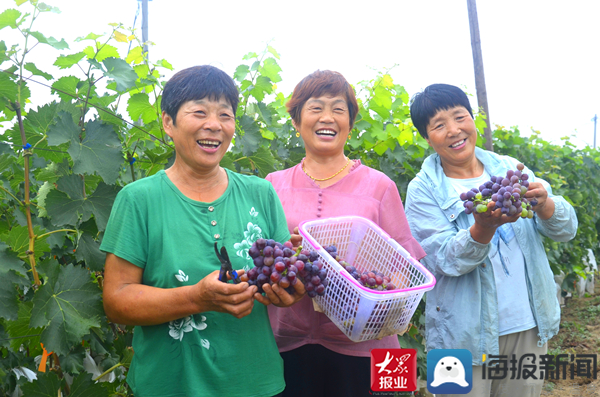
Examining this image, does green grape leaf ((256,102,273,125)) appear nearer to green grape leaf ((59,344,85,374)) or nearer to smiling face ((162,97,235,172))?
smiling face ((162,97,235,172))

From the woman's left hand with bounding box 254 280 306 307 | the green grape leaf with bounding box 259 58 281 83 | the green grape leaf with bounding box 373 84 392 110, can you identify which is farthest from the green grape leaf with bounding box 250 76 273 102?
the woman's left hand with bounding box 254 280 306 307

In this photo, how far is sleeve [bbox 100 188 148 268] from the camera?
1502 millimetres

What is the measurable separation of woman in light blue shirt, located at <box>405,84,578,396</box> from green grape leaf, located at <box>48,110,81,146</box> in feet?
5.25

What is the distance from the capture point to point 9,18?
1808 mm

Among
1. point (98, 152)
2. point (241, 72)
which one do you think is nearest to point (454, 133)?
point (241, 72)

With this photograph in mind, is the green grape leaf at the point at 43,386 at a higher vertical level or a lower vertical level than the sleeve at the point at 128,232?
lower

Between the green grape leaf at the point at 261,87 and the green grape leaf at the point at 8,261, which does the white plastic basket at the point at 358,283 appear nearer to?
the green grape leaf at the point at 8,261

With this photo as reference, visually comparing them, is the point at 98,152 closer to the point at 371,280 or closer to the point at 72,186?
the point at 72,186

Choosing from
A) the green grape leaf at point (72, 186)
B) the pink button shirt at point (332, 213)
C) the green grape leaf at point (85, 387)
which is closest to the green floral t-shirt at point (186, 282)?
the green grape leaf at point (85, 387)

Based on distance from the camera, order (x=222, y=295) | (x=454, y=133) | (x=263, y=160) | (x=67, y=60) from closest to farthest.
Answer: (x=222, y=295), (x=67, y=60), (x=454, y=133), (x=263, y=160)

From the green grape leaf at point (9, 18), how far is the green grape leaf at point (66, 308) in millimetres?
903

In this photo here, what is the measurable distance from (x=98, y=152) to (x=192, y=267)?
0.60m

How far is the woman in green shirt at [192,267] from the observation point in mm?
1492

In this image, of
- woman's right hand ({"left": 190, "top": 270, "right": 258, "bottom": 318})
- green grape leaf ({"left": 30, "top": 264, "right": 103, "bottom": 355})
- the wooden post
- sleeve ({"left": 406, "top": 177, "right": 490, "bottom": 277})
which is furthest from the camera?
the wooden post
